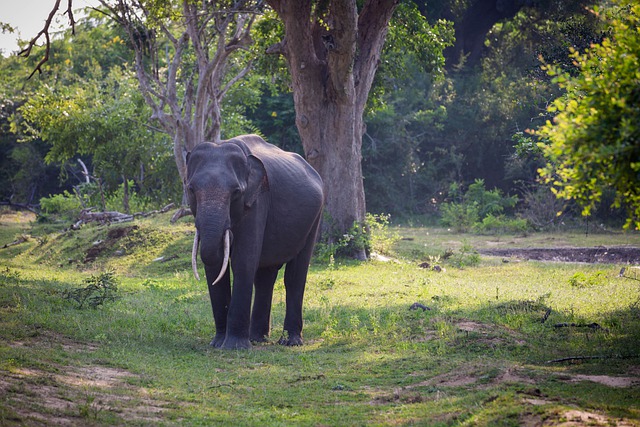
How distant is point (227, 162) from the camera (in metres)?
10.2

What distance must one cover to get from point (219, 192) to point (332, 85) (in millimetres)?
9430

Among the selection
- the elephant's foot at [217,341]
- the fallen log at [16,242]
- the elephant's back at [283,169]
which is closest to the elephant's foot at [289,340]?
the elephant's foot at [217,341]

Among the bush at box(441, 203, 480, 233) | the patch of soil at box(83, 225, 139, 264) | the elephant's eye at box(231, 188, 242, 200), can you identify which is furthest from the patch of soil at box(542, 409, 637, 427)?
the bush at box(441, 203, 480, 233)

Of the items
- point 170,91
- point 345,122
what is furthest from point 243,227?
point 170,91

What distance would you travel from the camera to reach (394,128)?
37.2 meters

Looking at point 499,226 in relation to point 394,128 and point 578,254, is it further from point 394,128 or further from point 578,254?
point 394,128

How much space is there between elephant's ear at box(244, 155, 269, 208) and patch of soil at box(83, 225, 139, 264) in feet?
37.2

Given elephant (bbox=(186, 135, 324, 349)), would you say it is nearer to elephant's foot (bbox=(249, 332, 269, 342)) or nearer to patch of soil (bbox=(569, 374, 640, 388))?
elephant's foot (bbox=(249, 332, 269, 342))

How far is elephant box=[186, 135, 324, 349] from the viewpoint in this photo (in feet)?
32.5

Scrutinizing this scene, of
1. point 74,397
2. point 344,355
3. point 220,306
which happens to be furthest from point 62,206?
point 74,397

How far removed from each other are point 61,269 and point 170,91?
6.24 m

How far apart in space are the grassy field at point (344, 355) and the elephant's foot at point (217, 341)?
0.70 ft

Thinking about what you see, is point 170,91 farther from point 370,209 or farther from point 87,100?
point 370,209

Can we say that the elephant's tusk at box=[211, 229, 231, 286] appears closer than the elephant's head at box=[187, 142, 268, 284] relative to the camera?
No
